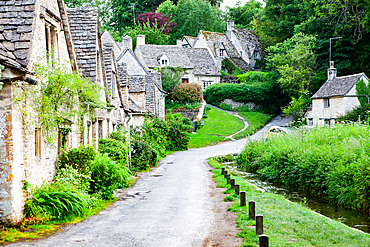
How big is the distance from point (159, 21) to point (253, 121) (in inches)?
1381

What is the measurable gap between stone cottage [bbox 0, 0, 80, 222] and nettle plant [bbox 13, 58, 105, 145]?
0.41ft

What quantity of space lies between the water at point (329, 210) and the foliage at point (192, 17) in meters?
62.9

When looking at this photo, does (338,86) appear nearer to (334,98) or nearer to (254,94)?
(334,98)

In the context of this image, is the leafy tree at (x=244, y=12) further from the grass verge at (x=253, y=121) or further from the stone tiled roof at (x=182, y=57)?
the grass verge at (x=253, y=121)

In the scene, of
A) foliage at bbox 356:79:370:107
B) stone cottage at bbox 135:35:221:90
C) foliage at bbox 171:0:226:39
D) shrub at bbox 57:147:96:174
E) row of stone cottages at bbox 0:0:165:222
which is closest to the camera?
row of stone cottages at bbox 0:0:165:222

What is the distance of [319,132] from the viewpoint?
24.8 m

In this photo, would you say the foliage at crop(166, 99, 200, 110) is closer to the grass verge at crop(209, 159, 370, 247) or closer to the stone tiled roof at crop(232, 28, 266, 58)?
the stone tiled roof at crop(232, 28, 266, 58)

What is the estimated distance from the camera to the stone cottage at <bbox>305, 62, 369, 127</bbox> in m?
42.4

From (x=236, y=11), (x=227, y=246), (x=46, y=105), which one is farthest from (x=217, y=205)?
(x=236, y=11)

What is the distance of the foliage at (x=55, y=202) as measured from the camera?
10.0m

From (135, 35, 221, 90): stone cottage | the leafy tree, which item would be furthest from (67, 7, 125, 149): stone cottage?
the leafy tree

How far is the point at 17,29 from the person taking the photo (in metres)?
10.6

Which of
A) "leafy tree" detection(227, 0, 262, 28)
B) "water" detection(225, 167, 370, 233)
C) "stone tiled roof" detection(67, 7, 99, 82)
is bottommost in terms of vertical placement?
"water" detection(225, 167, 370, 233)

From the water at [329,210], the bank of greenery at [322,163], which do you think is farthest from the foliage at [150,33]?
the water at [329,210]
